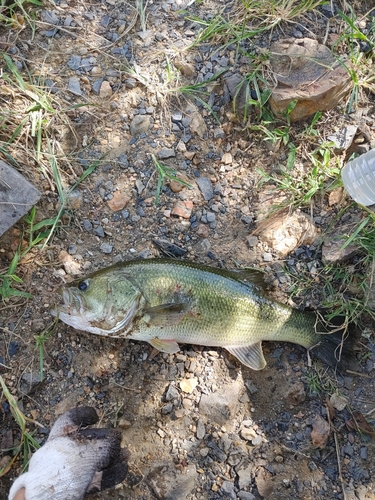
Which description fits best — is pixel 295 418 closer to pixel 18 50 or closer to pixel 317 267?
pixel 317 267

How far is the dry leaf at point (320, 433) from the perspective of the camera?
13.7 feet

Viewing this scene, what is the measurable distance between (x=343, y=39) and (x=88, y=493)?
4.56m

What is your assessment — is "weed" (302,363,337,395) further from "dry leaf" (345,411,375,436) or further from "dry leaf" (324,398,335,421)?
"dry leaf" (345,411,375,436)

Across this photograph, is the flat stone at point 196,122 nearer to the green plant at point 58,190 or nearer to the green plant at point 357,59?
the green plant at point 58,190

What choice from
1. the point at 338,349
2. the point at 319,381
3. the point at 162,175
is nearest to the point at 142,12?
the point at 162,175

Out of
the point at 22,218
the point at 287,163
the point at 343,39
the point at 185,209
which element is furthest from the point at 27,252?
the point at 343,39

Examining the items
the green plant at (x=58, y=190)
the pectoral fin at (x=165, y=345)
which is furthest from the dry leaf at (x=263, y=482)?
the green plant at (x=58, y=190)

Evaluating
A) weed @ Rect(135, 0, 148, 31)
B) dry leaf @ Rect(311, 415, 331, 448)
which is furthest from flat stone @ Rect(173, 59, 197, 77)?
dry leaf @ Rect(311, 415, 331, 448)

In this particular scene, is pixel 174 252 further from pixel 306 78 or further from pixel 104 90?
pixel 306 78

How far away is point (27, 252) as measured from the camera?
14.5 ft

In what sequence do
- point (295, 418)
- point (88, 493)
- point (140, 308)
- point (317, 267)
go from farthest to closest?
1. point (317, 267)
2. point (295, 418)
3. point (140, 308)
4. point (88, 493)

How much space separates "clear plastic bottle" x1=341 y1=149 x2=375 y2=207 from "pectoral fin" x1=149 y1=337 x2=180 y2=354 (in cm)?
210

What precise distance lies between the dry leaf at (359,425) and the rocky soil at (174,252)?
2 cm

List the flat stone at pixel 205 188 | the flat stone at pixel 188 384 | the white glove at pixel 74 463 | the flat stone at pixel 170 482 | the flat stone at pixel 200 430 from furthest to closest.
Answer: the flat stone at pixel 205 188 < the flat stone at pixel 188 384 < the flat stone at pixel 200 430 < the flat stone at pixel 170 482 < the white glove at pixel 74 463
